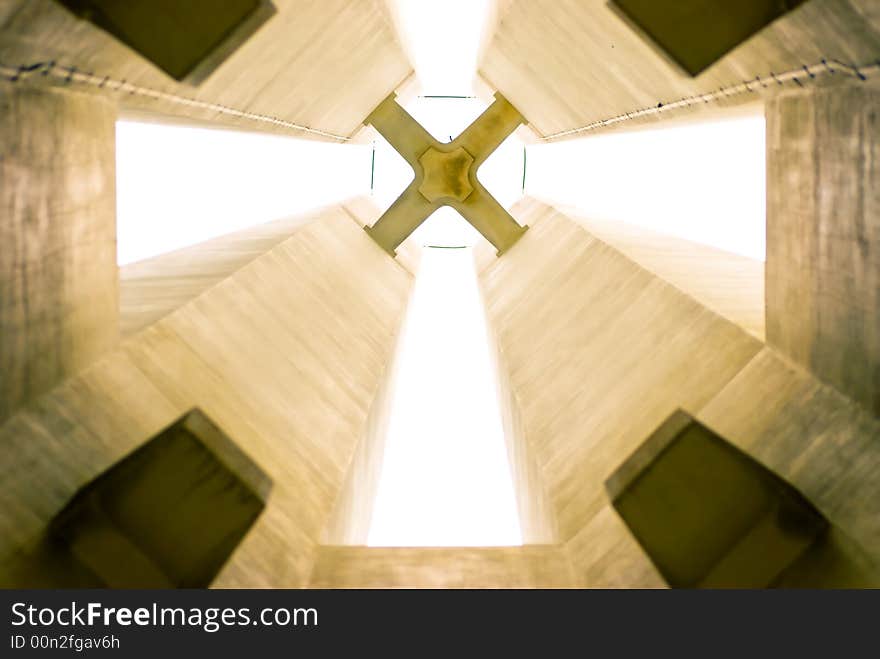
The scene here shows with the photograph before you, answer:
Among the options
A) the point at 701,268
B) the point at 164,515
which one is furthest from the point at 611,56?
the point at 164,515

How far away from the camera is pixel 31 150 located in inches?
223

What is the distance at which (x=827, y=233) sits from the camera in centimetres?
651

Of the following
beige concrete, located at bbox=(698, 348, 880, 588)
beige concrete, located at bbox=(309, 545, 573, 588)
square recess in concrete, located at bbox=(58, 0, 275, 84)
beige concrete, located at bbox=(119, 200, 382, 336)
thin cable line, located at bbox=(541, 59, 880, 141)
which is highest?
square recess in concrete, located at bbox=(58, 0, 275, 84)

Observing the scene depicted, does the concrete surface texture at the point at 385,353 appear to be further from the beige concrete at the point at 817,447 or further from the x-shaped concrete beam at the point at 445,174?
the x-shaped concrete beam at the point at 445,174

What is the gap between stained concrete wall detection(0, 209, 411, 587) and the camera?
5.97 metres

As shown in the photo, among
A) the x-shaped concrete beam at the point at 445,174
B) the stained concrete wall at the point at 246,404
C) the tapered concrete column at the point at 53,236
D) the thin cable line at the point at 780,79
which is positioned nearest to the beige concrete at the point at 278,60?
the tapered concrete column at the point at 53,236

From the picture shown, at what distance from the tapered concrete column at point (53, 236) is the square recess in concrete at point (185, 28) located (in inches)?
21.4

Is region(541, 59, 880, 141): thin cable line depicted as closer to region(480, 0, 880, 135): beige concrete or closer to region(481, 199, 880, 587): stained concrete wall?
region(480, 0, 880, 135): beige concrete

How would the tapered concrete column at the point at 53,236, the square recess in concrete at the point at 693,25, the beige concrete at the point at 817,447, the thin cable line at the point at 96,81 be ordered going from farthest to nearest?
the square recess in concrete at the point at 693,25 < the beige concrete at the point at 817,447 < the tapered concrete column at the point at 53,236 < the thin cable line at the point at 96,81

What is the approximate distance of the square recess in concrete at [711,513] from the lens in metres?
6.01

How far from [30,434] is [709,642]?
385 centimetres

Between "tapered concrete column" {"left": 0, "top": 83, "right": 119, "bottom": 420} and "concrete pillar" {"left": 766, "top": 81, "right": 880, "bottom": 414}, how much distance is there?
448cm

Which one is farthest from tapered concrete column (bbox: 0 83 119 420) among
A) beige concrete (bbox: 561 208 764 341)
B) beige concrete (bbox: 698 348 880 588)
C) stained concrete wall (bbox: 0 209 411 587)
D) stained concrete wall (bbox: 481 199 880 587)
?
beige concrete (bbox: 561 208 764 341)

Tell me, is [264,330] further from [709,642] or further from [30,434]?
[709,642]
